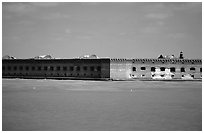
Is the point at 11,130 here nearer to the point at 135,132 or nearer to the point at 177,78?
the point at 135,132

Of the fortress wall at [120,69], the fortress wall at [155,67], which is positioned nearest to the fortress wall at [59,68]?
the fortress wall at [120,69]

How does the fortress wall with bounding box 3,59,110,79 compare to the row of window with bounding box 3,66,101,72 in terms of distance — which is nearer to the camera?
the fortress wall with bounding box 3,59,110,79

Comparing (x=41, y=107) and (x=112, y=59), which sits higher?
(x=112, y=59)

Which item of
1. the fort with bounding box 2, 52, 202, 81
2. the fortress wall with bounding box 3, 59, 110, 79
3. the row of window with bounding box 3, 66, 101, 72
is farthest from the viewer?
the row of window with bounding box 3, 66, 101, 72

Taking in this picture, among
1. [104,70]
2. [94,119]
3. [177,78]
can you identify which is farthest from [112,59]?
[94,119]

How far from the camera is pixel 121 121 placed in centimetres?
1109

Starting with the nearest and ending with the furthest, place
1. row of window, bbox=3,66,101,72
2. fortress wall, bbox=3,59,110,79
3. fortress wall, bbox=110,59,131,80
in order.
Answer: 1. fortress wall, bbox=110,59,131,80
2. fortress wall, bbox=3,59,110,79
3. row of window, bbox=3,66,101,72

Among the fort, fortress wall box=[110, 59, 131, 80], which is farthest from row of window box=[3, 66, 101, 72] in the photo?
fortress wall box=[110, 59, 131, 80]

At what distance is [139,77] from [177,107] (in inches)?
1177

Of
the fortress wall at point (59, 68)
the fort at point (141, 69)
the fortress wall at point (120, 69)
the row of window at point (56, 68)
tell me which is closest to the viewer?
the fortress wall at point (120, 69)

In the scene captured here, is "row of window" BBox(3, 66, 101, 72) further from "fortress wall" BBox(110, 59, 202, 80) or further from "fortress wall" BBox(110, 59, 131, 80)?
"fortress wall" BBox(110, 59, 202, 80)

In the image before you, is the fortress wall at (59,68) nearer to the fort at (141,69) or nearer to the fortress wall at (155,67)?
the fort at (141,69)

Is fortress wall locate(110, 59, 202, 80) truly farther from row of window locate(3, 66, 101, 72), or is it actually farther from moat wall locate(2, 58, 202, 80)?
row of window locate(3, 66, 101, 72)

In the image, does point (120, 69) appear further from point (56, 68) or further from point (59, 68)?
point (56, 68)
